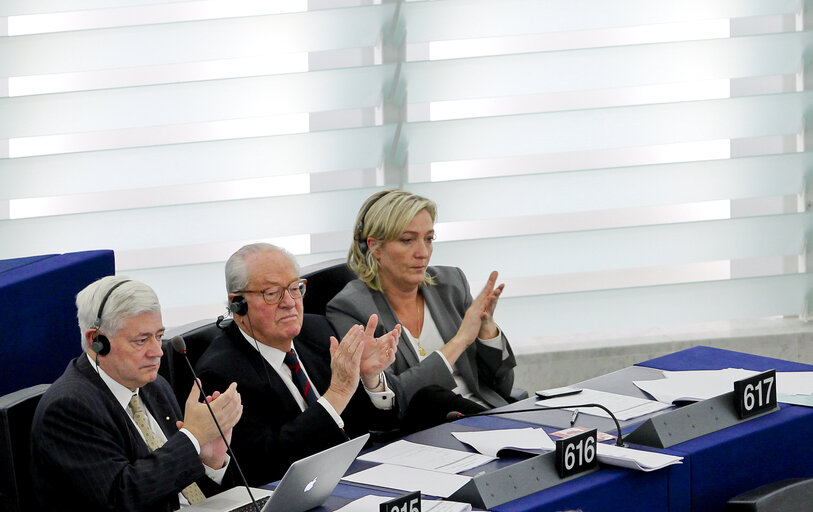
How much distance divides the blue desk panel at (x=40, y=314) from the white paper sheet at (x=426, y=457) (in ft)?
2.90

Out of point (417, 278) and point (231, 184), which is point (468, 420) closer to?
point (417, 278)

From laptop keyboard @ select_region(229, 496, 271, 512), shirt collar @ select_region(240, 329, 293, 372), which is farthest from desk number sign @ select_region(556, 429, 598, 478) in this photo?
shirt collar @ select_region(240, 329, 293, 372)

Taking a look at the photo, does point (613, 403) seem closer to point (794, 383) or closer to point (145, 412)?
point (794, 383)

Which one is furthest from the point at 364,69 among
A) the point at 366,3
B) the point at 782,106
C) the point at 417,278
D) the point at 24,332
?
the point at 24,332

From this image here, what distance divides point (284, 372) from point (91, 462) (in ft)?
2.62

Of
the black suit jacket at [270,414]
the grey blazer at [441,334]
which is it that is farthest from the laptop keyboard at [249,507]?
the grey blazer at [441,334]

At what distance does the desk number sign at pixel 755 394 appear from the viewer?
3.31 m

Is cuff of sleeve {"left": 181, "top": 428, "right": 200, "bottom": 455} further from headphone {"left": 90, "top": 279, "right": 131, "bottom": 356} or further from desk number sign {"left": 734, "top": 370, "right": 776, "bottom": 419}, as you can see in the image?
desk number sign {"left": 734, "top": 370, "right": 776, "bottom": 419}

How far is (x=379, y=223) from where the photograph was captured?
4.05 metres

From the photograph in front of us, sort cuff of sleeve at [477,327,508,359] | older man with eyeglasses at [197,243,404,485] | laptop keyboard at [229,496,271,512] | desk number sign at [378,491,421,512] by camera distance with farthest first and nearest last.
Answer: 1. cuff of sleeve at [477,327,508,359]
2. older man with eyeglasses at [197,243,404,485]
3. laptop keyboard at [229,496,271,512]
4. desk number sign at [378,491,421,512]

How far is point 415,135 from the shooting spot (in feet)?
16.8

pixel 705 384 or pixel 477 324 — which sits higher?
pixel 477 324

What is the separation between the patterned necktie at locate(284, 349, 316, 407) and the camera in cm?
345

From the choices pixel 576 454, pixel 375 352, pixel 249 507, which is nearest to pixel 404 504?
pixel 249 507
